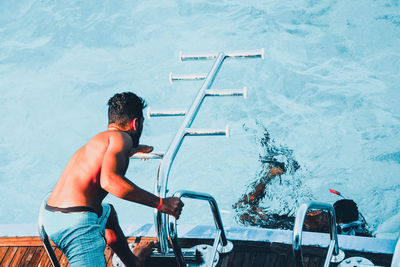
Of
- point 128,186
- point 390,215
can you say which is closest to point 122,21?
point 390,215

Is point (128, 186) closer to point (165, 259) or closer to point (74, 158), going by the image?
point (74, 158)

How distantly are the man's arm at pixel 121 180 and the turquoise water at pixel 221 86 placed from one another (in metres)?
3.21

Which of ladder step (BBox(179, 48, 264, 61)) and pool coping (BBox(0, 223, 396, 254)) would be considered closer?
pool coping (BBox(0, 223, 396, 254))

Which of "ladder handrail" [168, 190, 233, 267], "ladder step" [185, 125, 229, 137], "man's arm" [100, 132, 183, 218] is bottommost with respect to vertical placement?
"ladder handrail" [168, 190, 233, 267]

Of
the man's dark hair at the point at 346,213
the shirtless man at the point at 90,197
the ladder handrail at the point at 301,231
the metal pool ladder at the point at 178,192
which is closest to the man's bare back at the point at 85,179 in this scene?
the shirtless man at the point at 90,197

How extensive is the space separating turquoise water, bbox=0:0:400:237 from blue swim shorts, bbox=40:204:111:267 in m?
3.25

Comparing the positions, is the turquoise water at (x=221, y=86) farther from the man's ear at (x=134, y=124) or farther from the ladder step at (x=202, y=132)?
the man's ear at (x=134, y=124)

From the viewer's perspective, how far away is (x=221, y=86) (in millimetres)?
8461

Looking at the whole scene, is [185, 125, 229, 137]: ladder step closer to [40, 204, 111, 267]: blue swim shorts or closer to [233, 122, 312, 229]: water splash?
[40, 204, 111, 267]: blue swim shorts

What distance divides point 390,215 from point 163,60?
19.1ft

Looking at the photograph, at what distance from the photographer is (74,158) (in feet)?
7.61

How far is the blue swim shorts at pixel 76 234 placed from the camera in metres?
2.17

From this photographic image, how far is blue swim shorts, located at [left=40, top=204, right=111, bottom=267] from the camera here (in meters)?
2.17

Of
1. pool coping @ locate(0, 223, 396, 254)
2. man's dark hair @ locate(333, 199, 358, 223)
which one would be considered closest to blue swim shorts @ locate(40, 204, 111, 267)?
pool coping @ locate(0, 223, 396, 254)
